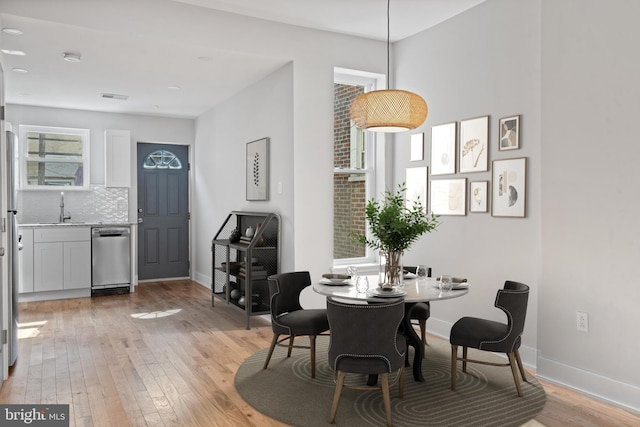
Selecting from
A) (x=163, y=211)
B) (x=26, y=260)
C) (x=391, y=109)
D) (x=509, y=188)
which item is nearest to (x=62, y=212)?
(x=26, y=260)

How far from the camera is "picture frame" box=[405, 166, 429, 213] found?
4.92 meters

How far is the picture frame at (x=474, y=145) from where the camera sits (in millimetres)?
4230

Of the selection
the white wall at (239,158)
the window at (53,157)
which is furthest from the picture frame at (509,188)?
the window at (53,157)

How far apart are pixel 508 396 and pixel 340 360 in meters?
1.26

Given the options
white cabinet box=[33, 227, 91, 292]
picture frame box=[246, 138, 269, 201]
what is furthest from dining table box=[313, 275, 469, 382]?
white cabinet box=[33, 227, 91, 292]

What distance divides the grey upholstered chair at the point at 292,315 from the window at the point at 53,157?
15.6 feet

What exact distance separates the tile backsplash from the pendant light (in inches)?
202

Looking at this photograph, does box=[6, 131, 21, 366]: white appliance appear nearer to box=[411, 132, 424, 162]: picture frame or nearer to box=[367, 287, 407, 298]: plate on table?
box=[367, 287, 407, 298]: plate on table

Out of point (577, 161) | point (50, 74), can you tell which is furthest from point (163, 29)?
point (577, 161)

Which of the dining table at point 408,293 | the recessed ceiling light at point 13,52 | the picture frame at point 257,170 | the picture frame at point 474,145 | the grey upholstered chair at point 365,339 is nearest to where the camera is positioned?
the grey upholstered chair at point 365,339

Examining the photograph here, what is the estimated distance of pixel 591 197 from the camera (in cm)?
328

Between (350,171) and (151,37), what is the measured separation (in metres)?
2.36

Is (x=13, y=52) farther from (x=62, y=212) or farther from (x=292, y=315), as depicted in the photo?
(x=292, y=315)

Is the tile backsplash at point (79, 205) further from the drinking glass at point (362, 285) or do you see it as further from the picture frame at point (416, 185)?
the drinking glass at point (362, 285)
